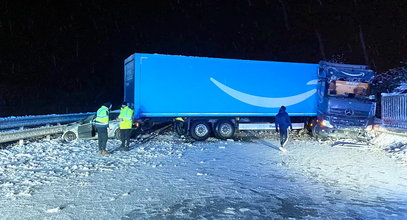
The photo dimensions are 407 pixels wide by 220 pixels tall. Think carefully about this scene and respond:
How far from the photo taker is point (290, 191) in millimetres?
6871

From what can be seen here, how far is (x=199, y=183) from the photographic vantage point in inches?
288

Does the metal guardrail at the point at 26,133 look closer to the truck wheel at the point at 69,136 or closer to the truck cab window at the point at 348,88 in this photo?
the truck wheel at the point at 69,136

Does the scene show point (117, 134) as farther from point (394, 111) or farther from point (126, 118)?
point (394, 111)

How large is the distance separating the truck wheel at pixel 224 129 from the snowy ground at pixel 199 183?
3.23 m

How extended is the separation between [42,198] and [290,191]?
4.31 metres

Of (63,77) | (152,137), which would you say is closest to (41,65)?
(63,77)

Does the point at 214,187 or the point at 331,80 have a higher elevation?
the point at 331,80

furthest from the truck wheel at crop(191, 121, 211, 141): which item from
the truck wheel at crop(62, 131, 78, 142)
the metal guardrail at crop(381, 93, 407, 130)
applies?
the metal guardrail at crop(381, 93, 407, 130)

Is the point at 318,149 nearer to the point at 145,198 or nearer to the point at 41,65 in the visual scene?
the point at 145,198

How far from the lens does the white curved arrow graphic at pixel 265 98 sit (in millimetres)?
15359

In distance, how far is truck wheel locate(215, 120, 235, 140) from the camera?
1532 centimetres

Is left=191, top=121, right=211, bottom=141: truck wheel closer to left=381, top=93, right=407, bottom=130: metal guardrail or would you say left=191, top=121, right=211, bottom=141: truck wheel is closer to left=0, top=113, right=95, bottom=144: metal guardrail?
left=0, top=113, right=95, bottom=144: metal guardrail

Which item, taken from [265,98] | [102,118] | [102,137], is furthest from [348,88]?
[102,137]

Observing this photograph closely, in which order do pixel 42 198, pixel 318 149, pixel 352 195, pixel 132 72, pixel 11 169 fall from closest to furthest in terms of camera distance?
pixel 42 198 → pixel 352 195 → pixel 11 169 → pixel 318 149 → pixel 132 72
